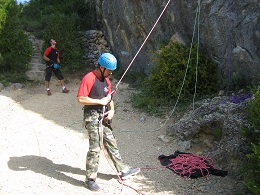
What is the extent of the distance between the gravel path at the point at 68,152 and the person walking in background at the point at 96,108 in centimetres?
46

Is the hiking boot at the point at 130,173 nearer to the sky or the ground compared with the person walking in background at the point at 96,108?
nearer to the ground

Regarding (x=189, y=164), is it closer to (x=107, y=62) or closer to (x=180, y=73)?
(x=107, y=62)

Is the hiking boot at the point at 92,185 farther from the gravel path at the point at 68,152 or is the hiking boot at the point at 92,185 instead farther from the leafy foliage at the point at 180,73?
the leafy foliage at the point at 180,73

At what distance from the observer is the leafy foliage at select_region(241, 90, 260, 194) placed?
381 cm

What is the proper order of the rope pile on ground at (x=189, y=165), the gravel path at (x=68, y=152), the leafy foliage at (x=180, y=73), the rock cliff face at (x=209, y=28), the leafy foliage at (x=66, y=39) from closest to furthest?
the gravel path at (x=68, y=152) → the rope pile on ground at (x=189, y=165) → the rock cliff face at (x=209, y=28) → the leafy foliage at (x=180, y=73) → the leafy foliage at (x=66, y=39)

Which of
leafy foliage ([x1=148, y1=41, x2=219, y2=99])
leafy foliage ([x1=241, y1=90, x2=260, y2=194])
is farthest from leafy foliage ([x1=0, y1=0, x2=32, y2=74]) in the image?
leafy foliage ([x1=241, y1=90, x2=260, y2=194])

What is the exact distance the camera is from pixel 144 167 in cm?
584

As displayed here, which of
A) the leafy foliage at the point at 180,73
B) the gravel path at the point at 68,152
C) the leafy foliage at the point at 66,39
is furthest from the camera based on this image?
the leafy foliage at the point at 66,39

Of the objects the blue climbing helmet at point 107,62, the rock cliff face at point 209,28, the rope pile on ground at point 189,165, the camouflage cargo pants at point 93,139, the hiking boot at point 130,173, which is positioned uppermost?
the rock cliff face at point 209,28

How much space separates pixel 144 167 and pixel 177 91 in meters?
3.08

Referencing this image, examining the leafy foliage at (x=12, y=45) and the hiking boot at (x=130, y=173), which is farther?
the leafy foliage at (x=12, y=45)

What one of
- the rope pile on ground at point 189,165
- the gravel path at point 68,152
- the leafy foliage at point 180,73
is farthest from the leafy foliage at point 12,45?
the rope pile on ground at point 189,165

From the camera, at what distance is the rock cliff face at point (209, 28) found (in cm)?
727

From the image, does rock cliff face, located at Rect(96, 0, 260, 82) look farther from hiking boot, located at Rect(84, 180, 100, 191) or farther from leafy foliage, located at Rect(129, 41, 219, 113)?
hiking boot, located at Rect(84, 180, 100, 191)
